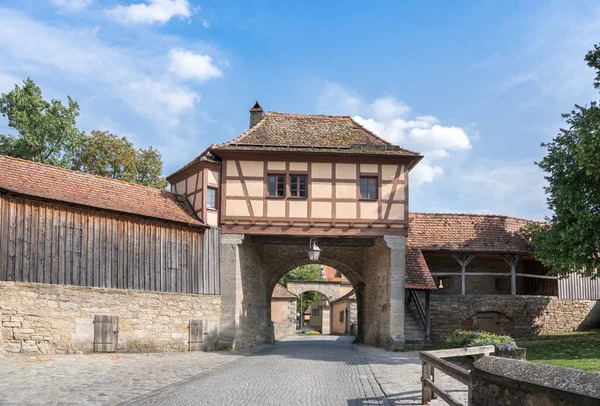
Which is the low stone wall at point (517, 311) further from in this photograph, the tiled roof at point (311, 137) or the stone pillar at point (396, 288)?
the tiled roof at point (311, 137)

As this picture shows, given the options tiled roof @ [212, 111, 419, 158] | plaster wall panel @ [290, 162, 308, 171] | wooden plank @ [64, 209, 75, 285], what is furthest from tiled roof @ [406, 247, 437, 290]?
wooden plank @ [64, 209, 75, 285]

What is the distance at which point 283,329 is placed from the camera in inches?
1470

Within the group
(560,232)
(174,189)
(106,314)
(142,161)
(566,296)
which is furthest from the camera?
(142,161)

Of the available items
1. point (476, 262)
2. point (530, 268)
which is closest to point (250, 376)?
point (476, 262)

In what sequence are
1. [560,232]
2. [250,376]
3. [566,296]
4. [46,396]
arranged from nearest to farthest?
1. [46,396]
2. [250,376]
3. [560,232]
4. [566,296]

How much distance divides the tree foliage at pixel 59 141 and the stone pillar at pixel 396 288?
15937 mm

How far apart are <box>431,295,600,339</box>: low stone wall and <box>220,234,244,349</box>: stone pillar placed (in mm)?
7943

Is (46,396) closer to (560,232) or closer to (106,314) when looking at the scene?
(106,314)

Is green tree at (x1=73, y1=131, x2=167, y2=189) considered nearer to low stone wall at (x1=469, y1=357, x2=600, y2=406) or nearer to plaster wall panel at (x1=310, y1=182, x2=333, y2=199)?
plaster wall panel at (x1=310, y1=182, x2=333, y2=199)

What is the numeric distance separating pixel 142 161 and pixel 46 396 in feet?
A: 77.9

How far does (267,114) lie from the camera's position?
2306 centimetres

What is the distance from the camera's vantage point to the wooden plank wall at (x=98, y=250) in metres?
15.3

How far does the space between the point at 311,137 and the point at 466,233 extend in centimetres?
824

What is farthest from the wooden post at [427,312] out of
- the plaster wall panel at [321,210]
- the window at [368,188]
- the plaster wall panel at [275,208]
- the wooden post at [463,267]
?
the plaster wall panel at [275,208]
